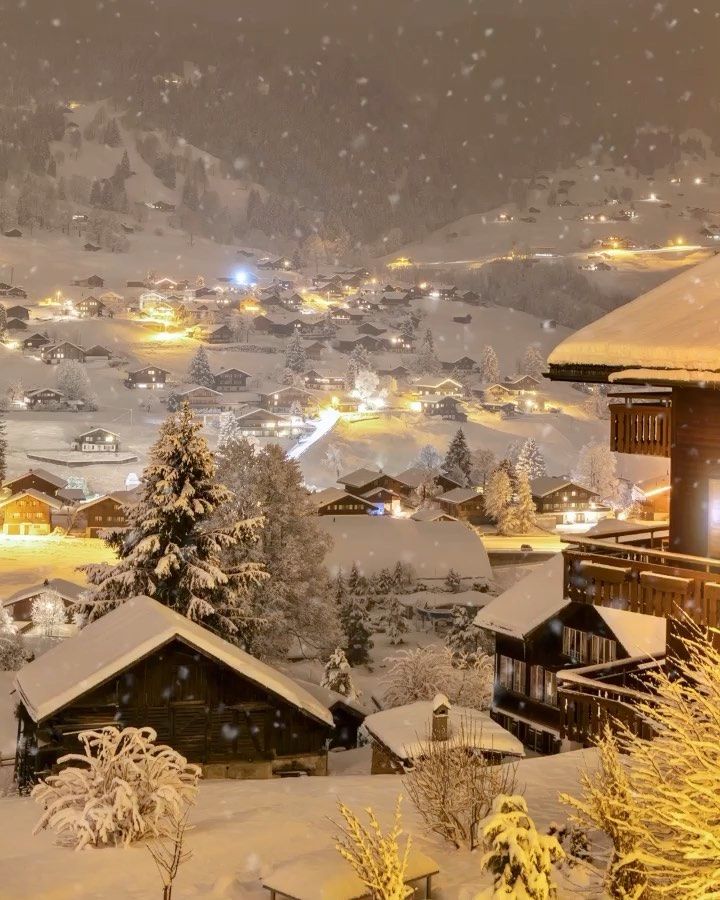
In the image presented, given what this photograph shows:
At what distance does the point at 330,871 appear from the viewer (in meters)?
8.61

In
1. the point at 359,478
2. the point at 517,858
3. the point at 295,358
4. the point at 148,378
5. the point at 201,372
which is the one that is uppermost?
the point at 295,358

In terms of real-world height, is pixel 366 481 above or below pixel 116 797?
below

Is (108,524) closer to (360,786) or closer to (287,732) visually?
(287,732)

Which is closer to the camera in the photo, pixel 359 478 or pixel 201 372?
pixel 359 478

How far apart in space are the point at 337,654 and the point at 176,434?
1024 cm

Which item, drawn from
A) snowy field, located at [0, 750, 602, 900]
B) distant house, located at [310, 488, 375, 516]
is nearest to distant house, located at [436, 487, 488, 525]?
distant house, located at [310, 488, 375, 516]

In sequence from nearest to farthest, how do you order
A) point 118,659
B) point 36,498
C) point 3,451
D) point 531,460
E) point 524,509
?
point 118,659 → point 36,498 → point 524,509 → point 3,451 → point 531,460

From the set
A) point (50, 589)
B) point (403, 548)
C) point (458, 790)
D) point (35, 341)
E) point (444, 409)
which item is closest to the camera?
point (458, 790)

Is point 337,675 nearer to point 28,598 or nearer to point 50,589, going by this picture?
point 50,589

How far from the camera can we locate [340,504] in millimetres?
72750

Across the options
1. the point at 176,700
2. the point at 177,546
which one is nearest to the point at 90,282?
the point at 177,546

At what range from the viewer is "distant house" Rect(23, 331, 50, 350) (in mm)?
119438

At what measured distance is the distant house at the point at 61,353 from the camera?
374ft

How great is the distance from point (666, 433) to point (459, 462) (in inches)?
3038
